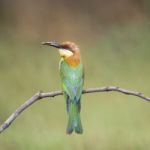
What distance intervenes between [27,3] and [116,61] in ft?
5.62

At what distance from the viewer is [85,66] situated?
5.99 meters

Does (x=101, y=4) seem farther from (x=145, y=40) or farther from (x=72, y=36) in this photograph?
(x=145, y=40)

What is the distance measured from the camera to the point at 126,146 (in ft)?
14.2

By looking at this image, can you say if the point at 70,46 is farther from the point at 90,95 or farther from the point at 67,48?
the point at 90,95

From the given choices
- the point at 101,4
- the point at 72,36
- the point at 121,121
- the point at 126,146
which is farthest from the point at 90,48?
the point at 126,146

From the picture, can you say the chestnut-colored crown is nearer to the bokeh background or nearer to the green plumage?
the green plumage

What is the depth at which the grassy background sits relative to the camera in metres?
4.48

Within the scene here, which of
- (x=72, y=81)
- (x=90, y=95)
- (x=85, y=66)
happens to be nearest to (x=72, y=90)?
(x=72, y=81)

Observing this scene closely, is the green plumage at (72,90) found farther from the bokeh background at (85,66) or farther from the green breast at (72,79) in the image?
the bokeh background at (85,66)

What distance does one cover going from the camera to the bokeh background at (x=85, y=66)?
4547mm

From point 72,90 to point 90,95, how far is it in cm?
318

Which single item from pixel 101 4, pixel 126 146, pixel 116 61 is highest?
pixel 101 4

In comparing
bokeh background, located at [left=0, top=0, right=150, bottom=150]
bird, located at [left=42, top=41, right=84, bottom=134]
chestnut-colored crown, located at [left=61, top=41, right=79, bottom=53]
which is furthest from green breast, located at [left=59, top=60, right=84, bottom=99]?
bokeh background, located at [left=0, top=0, right=150, bottom=150]

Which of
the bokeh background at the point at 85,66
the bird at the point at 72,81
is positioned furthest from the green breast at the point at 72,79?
the bokeh background at the point at 85,66
